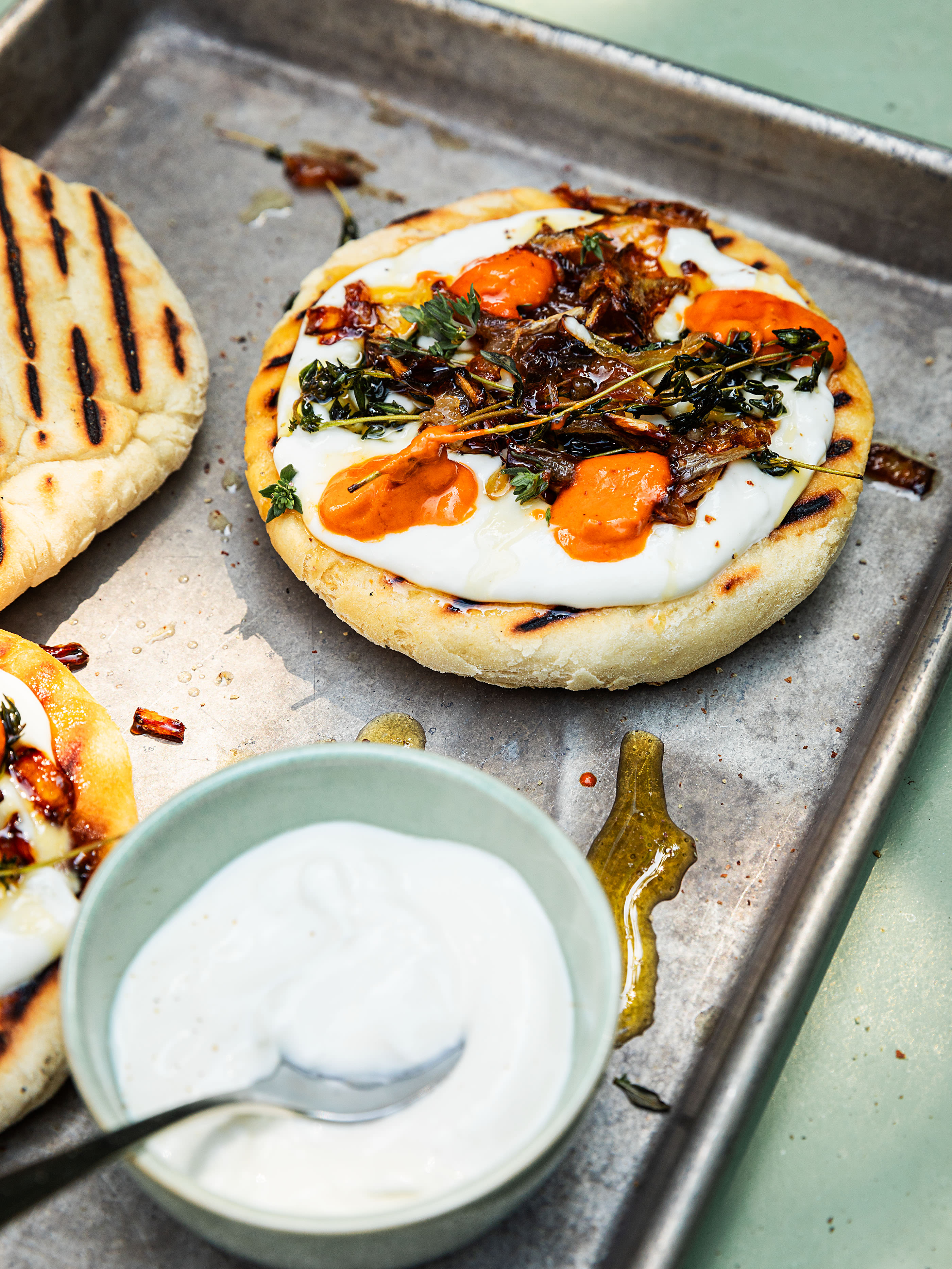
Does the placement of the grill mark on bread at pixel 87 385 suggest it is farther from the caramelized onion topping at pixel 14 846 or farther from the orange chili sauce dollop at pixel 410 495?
the caramelized onion topping at pixel 14 846

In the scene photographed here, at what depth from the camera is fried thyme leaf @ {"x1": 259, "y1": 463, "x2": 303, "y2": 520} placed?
12.4 feet

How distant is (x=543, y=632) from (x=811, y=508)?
3.50 ft

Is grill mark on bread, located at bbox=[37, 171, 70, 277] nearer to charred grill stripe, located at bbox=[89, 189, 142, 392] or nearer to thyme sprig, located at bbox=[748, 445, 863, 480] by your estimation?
charred grill stripe, located at bbox=[89, 189, 142, 392]

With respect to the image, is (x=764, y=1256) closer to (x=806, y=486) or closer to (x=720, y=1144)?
(x=720, y=1144)

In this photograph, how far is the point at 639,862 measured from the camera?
3.54 metres

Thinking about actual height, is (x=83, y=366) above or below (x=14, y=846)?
above

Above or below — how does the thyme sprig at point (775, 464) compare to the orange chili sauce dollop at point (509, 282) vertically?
below

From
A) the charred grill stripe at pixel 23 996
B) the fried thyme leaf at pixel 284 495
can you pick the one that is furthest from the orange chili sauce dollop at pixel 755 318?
the charred grill stripe at pixel 23 996

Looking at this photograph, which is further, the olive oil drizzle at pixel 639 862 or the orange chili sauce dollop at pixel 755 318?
the orange chili sauce dollop at pixel 755 318

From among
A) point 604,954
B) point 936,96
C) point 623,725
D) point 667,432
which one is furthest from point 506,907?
Result: point 936,96

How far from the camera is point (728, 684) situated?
12.8 feet

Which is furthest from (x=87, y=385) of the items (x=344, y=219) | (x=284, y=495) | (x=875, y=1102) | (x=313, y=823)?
(x=875, y=1102)

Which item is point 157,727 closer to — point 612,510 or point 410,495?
point 410,495

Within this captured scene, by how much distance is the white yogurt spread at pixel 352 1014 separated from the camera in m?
2.46
